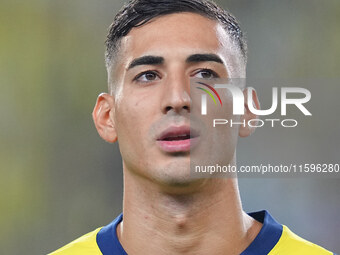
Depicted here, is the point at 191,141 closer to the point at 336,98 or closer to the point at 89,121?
the point at 336,98

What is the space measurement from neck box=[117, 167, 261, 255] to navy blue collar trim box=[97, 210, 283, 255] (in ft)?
0.16

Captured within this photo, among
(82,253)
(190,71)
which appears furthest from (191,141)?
(82,253)

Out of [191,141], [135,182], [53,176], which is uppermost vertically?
[191,141]

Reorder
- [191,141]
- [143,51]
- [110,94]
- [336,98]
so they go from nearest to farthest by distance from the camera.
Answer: [191,141] → [143,51] → [110,94] → [336,98]

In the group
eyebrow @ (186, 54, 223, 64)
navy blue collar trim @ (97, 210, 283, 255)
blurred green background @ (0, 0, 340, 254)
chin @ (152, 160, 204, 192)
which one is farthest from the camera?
blurred green background @ (0, 0, 340, 254)

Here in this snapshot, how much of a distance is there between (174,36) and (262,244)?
950 mm

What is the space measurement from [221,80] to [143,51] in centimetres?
35

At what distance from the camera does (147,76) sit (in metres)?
2.77

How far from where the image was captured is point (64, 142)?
238 inches

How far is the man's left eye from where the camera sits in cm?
275

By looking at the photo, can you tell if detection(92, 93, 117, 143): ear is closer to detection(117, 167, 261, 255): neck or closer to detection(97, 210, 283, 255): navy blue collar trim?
detection(117, 167, 261, 255): neck

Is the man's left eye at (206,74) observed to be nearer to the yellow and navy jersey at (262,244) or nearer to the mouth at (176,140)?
the mouth at (176,140)

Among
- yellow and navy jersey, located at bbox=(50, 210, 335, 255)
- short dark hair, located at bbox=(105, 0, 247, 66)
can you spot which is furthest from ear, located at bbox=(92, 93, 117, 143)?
yellow and navy jersey, located at bbox=(50, 210, 335, 255)

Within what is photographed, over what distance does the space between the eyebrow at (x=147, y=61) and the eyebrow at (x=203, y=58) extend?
11cm
